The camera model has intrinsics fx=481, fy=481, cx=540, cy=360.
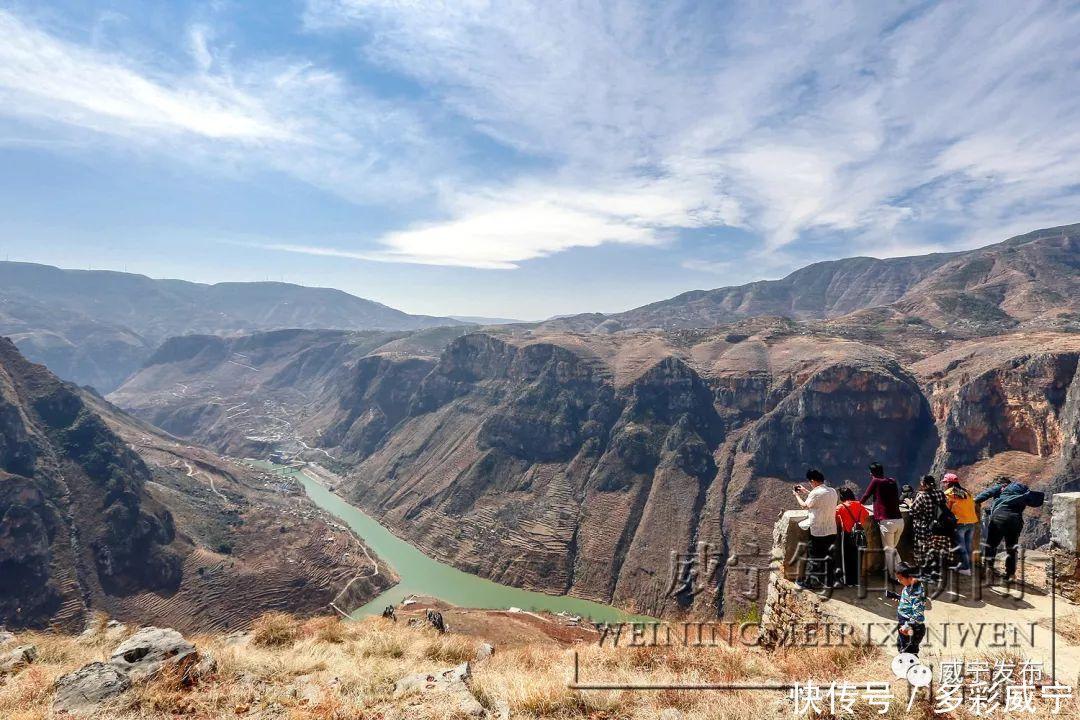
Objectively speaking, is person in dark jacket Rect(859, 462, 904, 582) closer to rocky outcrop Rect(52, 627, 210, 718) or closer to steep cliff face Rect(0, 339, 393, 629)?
rocky outcrop Rect(52, 627, 210, 718)

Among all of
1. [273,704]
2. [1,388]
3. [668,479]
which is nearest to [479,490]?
[668,479]

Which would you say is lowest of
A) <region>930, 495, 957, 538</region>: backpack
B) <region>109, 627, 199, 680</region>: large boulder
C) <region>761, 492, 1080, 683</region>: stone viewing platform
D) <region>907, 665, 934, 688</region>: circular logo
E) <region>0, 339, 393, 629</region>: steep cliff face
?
<region>0, 339, 393, 629</region>: steep cliff face

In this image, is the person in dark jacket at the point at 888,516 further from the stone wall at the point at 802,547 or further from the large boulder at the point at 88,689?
the large boulder at the point at 88,689

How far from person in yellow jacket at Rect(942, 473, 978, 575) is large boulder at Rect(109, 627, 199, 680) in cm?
1407

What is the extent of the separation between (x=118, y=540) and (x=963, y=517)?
67.0 metres

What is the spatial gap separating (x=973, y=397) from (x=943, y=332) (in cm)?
4909

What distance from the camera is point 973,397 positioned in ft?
192

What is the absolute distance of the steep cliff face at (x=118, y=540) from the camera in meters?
43.8

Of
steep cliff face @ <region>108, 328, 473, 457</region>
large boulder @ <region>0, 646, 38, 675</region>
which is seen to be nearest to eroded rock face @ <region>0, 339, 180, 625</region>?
large boulder @ <region>0, 646, 38, 675</region>

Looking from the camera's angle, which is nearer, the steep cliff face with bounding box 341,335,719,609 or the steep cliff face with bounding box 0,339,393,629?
the steep cliff face with bounding box 0,339,393,629

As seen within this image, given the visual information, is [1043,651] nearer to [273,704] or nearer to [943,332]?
[273,704]

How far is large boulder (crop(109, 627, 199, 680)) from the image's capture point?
25.3 feet

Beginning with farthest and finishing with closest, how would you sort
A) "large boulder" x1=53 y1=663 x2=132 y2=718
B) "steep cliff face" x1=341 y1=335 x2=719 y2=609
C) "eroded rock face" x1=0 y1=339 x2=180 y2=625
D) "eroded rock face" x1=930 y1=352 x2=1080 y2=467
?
"steep cliff face" x1=341 y1=335 x2=719 y2=609 < "eroded rock face" x1=930 y1=352 x2=1080 y2=467 < "eroded rock face" x1=0 y1=339 x2=180 y2=625 < "large boulder" x1=53 y1=663 x2=132 y2=718

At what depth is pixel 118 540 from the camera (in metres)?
49.3
